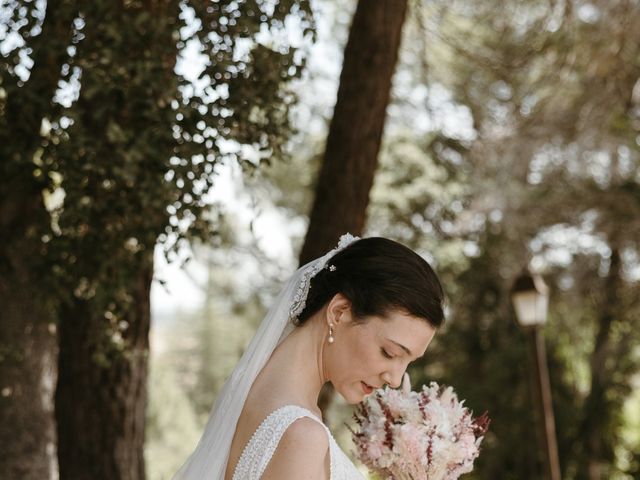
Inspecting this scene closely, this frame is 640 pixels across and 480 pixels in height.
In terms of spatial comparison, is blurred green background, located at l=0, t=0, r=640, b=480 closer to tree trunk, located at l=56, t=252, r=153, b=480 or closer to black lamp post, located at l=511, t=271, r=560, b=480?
tree trunk, located at l=56, t=252, r=153, b=480

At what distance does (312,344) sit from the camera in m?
2.94

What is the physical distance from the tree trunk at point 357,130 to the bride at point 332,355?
3.01 metres

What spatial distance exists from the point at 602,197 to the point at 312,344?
1193 cm

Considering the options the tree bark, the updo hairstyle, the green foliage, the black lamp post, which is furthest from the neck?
the black lamp post

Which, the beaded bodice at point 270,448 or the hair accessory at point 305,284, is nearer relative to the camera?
the beaded bodice at point 270,448

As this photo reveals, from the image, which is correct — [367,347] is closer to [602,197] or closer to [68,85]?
[68,85]

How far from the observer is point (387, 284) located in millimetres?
2781

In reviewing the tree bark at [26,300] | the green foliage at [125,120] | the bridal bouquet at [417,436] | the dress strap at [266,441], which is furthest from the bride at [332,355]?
the tree bark at [26,300]

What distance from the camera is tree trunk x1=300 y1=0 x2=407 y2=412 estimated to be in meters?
6.06

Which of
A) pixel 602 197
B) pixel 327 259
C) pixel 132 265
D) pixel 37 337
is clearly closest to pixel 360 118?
pixel 132 265

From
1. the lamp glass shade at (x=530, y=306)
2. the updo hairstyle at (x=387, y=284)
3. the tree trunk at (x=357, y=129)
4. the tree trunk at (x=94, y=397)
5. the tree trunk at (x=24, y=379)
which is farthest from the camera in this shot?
the lamp glass shade at (x=530, y=306)

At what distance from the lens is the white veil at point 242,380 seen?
298 centimetres

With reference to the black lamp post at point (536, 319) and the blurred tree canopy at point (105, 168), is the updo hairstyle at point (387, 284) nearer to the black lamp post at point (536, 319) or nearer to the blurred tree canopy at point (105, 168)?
the blurred tree canopy at point (105, 168)

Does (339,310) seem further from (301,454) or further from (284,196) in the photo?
(284,196)
